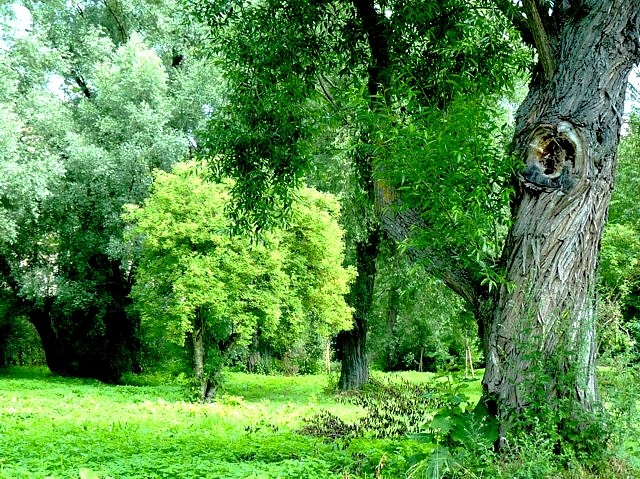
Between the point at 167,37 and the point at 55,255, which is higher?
the point at 167,37

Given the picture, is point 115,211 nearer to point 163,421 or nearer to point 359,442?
point 163,421

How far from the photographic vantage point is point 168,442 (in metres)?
8.92

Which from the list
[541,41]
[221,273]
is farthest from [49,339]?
[541,41]

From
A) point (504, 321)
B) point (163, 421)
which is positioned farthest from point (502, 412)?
point (163, 421)

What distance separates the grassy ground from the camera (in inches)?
256

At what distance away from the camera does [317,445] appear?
27.3ft

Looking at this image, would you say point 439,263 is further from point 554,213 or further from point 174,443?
point 174,443

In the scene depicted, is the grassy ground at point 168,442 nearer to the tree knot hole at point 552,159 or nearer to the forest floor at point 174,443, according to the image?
the forest floor at point 174,443

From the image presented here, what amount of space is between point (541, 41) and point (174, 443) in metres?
6.80

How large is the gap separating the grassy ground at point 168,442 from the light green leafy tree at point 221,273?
6.44 feet

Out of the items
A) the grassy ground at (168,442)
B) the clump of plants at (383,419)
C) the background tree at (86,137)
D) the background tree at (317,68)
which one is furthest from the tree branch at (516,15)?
the background tree at (86,137)

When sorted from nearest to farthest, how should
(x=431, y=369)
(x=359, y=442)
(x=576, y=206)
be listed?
1. (x=576, y=206)
2. (x=359, y=442)
3. (x=431, y=369)

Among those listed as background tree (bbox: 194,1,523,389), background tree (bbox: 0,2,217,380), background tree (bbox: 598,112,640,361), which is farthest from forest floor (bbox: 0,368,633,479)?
background tree (bbox: 598,112,640,361)

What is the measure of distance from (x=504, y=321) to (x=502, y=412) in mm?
825
